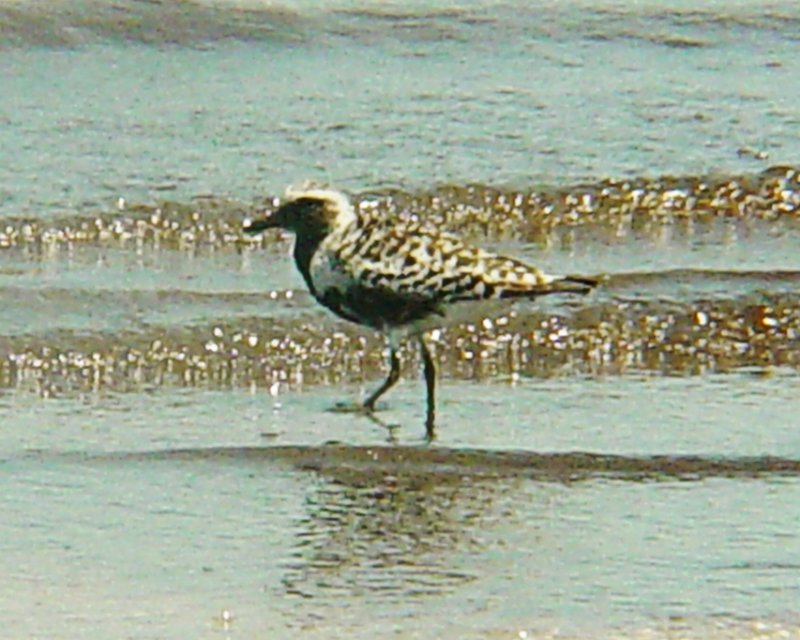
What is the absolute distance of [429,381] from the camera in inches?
276

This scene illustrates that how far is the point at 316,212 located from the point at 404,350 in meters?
0.56

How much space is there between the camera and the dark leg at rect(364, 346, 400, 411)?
23.0ft

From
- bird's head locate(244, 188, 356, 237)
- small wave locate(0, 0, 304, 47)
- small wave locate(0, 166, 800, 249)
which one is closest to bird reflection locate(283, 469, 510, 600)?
bird's head locate(244, 188, 356, 237)

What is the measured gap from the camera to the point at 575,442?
6480 millimetres

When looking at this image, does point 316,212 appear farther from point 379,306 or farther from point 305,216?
point 379,306

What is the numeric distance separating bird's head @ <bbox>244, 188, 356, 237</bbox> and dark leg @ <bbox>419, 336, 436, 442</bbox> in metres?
0.49

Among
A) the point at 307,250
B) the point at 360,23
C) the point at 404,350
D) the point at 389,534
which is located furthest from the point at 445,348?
the point at 360,23

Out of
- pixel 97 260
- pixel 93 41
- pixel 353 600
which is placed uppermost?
pixel 93 41

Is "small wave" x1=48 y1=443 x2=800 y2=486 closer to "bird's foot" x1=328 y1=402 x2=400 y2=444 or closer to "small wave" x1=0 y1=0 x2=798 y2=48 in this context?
"bird's foot" x1=328 y1=402 x2=400 y2=444

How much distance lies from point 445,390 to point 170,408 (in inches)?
33.2

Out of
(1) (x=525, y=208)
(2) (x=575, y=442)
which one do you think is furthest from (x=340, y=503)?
(1) (x=525, y=208)

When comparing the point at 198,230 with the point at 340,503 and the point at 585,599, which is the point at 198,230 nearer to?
the point at 340,503

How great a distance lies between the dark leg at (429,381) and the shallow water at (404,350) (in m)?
0.06

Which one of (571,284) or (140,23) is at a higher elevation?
(140,23)
